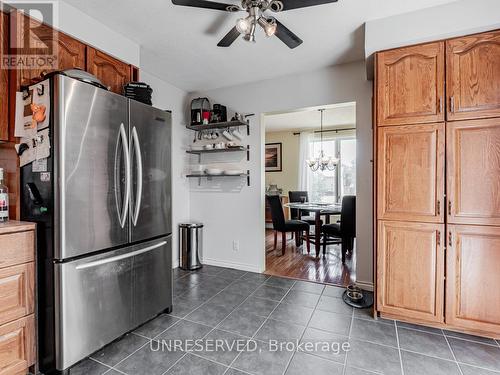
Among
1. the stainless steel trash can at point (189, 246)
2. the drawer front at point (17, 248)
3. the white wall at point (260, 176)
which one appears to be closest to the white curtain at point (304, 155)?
the white wall at point (260, 176)

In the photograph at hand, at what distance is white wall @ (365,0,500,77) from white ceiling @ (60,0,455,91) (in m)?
0.06

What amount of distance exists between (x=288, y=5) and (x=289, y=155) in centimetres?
530

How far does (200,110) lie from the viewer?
356 centimetres

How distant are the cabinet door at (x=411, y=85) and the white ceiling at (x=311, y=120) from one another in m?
2.69

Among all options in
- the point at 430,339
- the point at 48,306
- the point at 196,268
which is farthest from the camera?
the point at 196,268

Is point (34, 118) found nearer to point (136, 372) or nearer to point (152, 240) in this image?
point (152, 240)

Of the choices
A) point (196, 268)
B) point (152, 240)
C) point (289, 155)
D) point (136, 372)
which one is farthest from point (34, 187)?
point (289, 155)

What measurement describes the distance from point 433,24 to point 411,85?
17.8 inches

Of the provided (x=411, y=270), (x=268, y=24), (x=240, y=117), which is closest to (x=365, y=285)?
(x=411, y=270)

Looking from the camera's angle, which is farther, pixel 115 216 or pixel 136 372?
pixel 115 216

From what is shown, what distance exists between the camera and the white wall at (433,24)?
1870 millimetres

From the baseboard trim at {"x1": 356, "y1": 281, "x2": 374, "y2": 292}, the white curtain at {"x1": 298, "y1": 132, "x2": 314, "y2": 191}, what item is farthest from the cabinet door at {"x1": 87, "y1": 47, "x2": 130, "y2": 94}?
the white curtain at {"x1": 298, "y1": 132, "x2": 314, "y2": 191}

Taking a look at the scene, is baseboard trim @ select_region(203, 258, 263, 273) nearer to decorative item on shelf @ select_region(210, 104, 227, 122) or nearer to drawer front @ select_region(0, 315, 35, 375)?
decorative item on shelf @ select_region(210, 104, 227, 122)

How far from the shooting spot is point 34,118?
157cm
